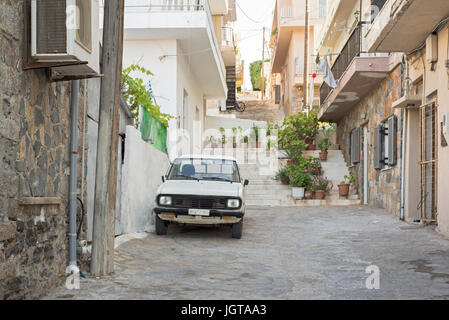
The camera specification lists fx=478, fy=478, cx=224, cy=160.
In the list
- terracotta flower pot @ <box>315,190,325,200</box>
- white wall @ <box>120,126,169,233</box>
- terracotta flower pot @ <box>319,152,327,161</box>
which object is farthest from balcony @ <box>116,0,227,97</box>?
terracotta flower pot @ <box>319,152,327,161</box>

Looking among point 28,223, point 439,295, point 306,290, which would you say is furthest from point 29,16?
point 439,295

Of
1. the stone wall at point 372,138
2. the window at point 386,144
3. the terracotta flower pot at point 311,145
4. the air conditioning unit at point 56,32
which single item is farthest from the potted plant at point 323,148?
the air conditioning unit at point 56,32

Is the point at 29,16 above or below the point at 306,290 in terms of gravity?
above

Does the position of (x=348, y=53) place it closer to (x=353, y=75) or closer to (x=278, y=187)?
(x=353, y=75)

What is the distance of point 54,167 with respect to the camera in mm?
4668

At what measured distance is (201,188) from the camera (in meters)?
8.46

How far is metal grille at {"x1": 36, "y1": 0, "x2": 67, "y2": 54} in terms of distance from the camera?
3973mm

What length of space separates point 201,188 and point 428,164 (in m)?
4.39

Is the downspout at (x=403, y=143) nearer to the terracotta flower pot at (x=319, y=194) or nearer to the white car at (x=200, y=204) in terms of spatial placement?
the white car at (x=200, y=204)

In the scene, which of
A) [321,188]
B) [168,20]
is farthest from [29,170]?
[321,188]

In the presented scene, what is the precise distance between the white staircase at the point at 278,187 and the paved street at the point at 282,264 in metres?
4.58

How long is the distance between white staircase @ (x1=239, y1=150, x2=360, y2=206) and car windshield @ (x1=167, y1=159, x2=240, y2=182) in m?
5.45

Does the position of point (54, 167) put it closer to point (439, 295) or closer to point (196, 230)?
point (439, 295)
